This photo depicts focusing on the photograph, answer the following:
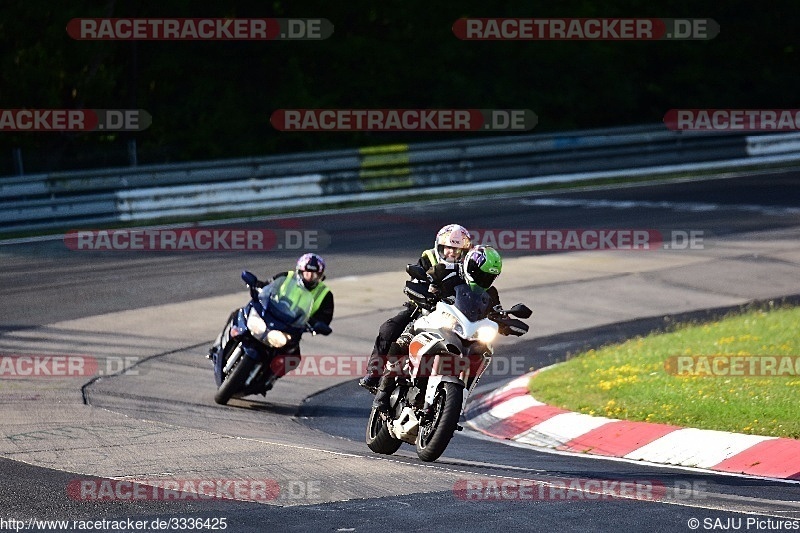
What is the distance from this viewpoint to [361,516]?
7047 millimetres

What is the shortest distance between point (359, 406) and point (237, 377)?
1256mm

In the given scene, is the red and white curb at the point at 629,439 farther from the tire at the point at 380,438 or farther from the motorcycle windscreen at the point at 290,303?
the motorcycle windscreen at the point at 290,303

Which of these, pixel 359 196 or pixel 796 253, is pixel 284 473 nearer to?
pixel 796 253

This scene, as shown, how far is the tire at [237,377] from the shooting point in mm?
12125

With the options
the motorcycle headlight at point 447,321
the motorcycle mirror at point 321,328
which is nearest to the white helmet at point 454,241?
the motorcycle headlight at point 447,321

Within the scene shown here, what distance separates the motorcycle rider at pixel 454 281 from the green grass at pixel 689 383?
2213 millimetres

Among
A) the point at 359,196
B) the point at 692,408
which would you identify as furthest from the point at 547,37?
the point at 692,408

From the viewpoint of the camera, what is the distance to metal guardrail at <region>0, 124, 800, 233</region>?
21844 mm

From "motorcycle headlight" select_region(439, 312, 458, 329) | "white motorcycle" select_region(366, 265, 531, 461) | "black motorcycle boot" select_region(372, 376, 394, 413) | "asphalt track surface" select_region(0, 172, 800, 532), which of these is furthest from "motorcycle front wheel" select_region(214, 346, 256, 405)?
"motorcycle headlight" select_region(439, 312, 458, 329)

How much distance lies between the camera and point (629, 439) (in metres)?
10.4

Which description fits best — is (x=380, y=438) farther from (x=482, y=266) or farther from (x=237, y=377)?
(x=237, y=377)

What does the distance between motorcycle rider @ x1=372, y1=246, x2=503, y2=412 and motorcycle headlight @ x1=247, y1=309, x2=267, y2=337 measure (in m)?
2.38

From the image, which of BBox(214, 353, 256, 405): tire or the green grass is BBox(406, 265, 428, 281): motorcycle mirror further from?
BBox(214, 353, 256, 405): tire

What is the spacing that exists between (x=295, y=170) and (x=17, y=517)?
17907mm
